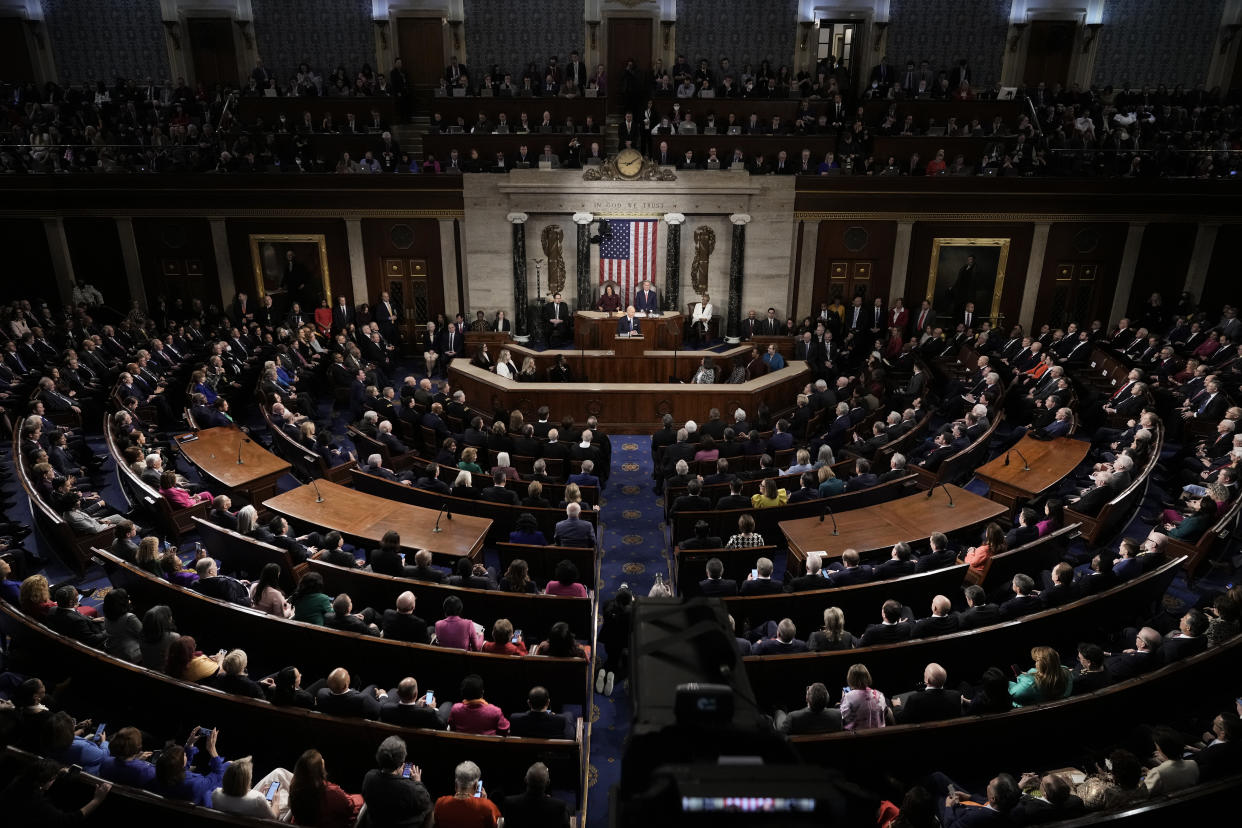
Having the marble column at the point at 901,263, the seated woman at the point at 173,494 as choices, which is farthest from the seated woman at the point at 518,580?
the marble column at the point at 901,263

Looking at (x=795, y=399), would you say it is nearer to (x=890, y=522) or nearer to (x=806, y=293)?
(x=806, y=293)

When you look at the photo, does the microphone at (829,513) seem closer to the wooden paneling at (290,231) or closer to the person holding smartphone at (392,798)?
the person holding smartphone at (392,798)

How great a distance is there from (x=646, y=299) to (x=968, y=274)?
7.01 meters

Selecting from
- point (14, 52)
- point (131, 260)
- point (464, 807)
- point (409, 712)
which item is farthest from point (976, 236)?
point (14, 52)

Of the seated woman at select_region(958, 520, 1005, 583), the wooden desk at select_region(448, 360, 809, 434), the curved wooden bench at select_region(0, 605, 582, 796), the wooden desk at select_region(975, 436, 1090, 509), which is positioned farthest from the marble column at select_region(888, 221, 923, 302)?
the curved wooden bench at select_region(0, 605, 582, 796)

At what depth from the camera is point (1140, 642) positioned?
19.3 ft

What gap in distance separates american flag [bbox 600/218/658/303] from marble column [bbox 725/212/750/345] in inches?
66.3

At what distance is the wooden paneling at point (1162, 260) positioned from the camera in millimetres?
16812

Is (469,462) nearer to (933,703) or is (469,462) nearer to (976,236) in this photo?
(933,703)

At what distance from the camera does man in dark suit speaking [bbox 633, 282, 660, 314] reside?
16844mm

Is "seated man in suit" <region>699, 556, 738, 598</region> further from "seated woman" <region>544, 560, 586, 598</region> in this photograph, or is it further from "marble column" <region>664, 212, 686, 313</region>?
"marble column" <region>664, 212, 686, 313</region>

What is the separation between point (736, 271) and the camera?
17344 mm

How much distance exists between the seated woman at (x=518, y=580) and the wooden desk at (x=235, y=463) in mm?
4241

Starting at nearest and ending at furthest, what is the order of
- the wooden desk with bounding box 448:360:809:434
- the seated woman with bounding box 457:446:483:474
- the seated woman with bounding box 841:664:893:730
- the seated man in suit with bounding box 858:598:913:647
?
the seated woman with bounding box 841:664:893:730 < the seated man in suit with bounding box 858:598:913:647 < the seated woman with bounding box 457:446:483:474 < the wooden desk with bounding box 448:360:809:434
